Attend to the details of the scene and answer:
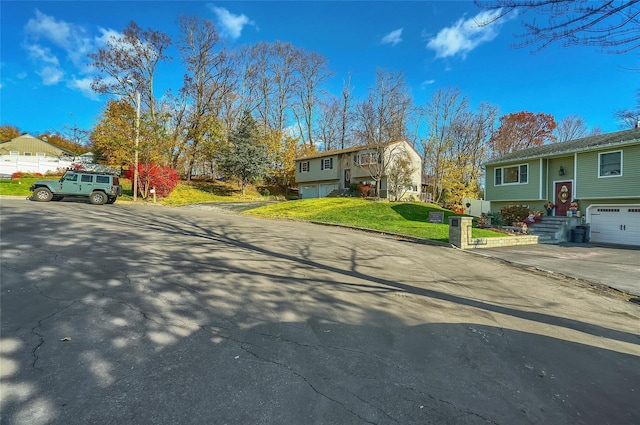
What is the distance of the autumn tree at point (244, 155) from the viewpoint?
30.1 metres

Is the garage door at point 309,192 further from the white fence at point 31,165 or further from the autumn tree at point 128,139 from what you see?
the white fence at point 31,165

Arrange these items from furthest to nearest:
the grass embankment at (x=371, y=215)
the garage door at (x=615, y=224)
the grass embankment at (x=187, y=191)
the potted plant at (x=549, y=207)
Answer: the grass embankment at (x=187, y=191) → the potted plant at (x=549, y=207) → the garage door at (x=615, y=224) → the grass embankment at (x=371, y=215)

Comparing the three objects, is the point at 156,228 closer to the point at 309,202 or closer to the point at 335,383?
the point at 335,383

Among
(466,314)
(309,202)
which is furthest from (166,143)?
(466,314)

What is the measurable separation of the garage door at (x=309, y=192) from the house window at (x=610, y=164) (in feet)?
83.1

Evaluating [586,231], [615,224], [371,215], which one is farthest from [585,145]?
[371,215]

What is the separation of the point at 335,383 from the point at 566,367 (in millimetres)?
2489

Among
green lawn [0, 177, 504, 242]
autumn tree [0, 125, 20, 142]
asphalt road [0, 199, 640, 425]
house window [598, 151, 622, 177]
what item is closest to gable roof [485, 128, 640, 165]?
house window [598, 151, 622, 177]

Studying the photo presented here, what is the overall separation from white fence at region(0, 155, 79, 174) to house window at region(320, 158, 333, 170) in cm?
2452

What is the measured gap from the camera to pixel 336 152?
3472cm

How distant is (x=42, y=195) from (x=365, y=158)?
79.8 ft

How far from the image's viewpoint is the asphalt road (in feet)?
7.84

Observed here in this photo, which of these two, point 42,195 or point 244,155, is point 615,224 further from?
point 42,195

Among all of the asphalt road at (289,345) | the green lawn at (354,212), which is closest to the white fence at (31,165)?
the green lawn at (354,212)
